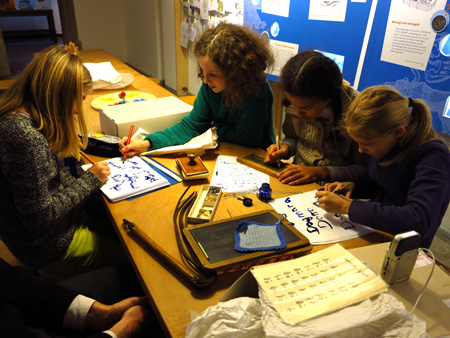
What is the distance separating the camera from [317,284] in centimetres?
66

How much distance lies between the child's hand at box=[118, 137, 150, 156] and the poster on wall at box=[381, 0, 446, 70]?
4.79ft

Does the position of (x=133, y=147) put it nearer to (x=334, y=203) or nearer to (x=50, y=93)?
(x=50, y=93)

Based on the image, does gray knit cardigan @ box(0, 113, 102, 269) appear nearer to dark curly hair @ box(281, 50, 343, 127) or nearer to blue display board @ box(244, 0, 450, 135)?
dark curly hair @ box(281, 50, 343, 127)

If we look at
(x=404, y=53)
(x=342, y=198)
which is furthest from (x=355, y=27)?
(x=342, y=198)

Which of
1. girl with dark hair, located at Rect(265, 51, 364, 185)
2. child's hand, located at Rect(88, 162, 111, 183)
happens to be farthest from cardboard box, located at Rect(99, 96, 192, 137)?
girl with dark hair, located at Rect(265, 51, 364, 185)

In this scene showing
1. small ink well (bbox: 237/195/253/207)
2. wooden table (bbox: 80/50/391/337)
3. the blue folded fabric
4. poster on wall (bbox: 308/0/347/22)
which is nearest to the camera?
wooden table (bbox: 80/50/391/337)

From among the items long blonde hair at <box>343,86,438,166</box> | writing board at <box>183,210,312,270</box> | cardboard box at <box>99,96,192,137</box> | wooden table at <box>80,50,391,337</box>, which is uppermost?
long blonde hair at <box>343,86,438,166</box>

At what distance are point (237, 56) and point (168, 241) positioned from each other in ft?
3.05

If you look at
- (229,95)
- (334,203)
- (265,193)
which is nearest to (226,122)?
(229,95)

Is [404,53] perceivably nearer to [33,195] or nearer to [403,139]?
[403,139]

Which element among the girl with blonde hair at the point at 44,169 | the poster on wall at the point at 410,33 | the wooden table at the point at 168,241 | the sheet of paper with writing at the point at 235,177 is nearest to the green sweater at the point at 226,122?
the wooden table at the point at 168,241

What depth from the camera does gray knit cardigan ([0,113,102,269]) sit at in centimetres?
99

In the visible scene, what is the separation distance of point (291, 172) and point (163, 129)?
75 cm

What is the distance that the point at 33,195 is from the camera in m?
1.02
